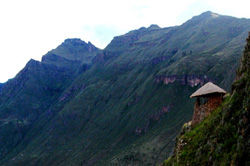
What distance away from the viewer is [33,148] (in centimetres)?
18012

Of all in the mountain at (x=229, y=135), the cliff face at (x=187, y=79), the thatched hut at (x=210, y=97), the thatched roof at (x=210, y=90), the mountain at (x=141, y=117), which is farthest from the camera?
the cliff face at (x=187, y=79)

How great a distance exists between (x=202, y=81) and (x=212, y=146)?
425 feet

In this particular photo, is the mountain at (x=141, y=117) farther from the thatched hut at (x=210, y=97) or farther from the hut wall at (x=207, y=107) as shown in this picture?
the thatched hut at (x=210, y=97)

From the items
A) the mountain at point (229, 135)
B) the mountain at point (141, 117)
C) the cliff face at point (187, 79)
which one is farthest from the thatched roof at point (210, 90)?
the cliff face at point (187, 79)

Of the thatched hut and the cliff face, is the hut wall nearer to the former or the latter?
the thatched hut

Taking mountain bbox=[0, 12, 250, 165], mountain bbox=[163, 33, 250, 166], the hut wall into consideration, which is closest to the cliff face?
mountain bbox=[0, 12, 250, 165]

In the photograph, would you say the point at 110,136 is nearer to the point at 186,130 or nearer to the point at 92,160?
the point at 92,160

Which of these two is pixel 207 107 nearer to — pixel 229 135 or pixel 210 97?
pixel 210 97

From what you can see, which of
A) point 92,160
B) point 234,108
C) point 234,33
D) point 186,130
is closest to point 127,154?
point 92,160

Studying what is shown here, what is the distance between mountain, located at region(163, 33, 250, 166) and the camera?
1050 cm

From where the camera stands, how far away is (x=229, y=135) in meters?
11.7

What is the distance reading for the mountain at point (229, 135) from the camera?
10.5m

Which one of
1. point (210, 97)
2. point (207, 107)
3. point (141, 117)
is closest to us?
point (210, 97)

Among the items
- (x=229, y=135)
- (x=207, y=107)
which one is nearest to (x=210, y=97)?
(x=207, y=107)
